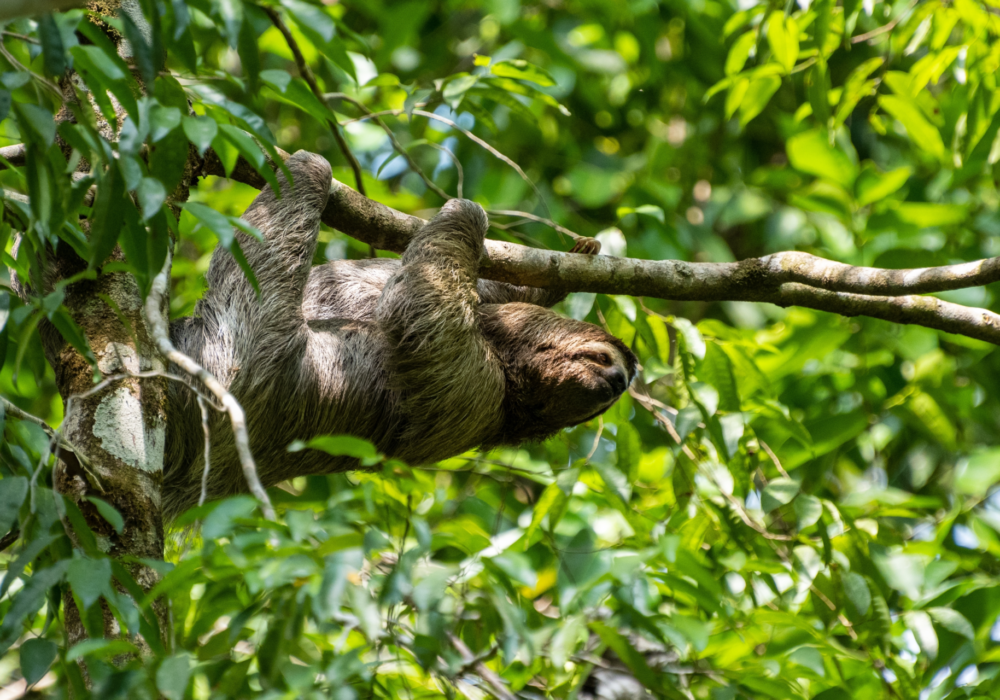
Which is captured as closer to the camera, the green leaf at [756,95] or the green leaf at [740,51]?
the green leaf at [740,51]

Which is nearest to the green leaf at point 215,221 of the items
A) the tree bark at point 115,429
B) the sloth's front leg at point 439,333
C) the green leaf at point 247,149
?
the green leaf at point 247,149

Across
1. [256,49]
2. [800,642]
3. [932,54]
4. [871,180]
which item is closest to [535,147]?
[871,180]

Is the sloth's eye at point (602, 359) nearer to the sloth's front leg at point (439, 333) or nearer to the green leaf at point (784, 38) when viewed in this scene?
the sloth's front leg at point (439, 333)

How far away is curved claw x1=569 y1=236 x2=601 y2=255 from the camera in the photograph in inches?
218

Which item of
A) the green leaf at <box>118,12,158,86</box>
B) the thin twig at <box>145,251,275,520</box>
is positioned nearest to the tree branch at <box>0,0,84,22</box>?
the green leaf at <box>118,12,158,86</box>

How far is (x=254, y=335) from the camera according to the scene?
16.2ft

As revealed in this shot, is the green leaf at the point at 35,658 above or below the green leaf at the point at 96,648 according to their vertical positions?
below

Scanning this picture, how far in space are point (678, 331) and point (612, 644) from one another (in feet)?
7.63

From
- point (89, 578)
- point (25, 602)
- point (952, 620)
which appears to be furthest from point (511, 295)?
point (25, 602)

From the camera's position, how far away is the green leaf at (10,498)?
8.23 ft

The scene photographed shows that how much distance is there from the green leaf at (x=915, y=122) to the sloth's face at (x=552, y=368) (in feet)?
8.71

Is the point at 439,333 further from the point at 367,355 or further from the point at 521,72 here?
the point at 521,72

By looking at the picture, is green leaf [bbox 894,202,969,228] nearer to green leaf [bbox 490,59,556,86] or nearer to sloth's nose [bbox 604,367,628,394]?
sloth's nose [bbox 604,367,628,394]

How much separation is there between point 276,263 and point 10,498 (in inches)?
101
